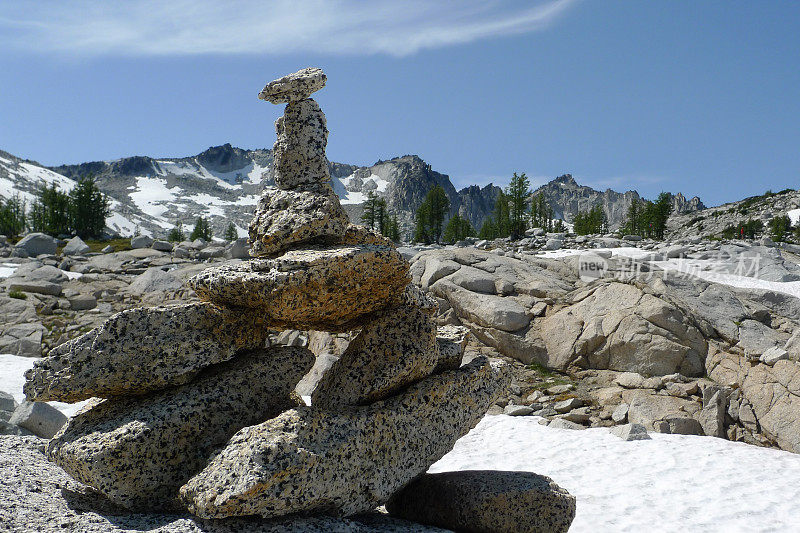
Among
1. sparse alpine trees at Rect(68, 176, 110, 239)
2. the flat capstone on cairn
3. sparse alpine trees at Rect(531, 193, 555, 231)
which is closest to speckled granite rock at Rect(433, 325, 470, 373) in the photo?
the flat capstone on cairn

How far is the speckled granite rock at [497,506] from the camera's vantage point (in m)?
8.73

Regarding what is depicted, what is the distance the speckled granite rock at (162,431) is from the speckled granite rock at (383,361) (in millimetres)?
941

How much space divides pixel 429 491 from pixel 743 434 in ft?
41.3

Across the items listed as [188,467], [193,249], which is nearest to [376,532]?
[188,467]

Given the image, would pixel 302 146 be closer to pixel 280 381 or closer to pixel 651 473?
pixel 280 381

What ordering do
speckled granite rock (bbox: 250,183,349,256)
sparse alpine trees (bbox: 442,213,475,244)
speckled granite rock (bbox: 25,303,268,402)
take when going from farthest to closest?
sparse alpine trees (bbox: 442,213,475,244), speckled granite rock (bbox: 250,183,349,256), speckled granite rock (bbox: 25,303,268,402)

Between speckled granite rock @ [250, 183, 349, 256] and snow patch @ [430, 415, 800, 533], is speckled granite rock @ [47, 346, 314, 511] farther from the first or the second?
snow patch @ [430, 415, 800, 533]

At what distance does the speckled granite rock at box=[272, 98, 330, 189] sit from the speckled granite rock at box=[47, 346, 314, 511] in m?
3.33

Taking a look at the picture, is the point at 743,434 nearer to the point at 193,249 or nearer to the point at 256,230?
the point at 256,230

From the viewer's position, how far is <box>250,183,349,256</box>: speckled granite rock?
8.85m

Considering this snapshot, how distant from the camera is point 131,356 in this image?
25.2 ft

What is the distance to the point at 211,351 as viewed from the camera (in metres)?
8.27

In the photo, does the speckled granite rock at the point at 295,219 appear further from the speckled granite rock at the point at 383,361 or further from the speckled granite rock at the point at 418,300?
the speckled granite rock at the point at 383,361

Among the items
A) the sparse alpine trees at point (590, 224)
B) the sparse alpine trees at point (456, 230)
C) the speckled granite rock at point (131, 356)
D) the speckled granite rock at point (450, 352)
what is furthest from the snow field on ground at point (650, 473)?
the sparse alpine trees at point (456, 230)
